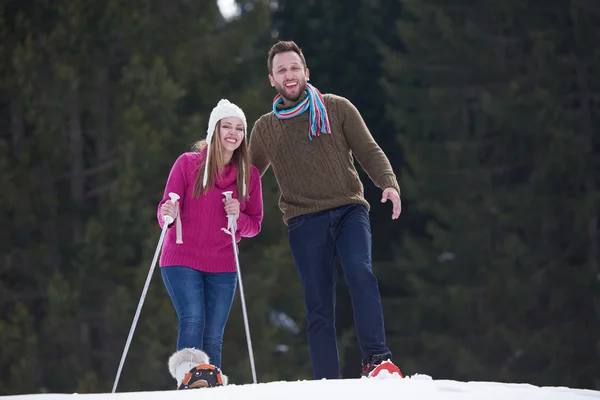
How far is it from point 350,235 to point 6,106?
45.9 feet

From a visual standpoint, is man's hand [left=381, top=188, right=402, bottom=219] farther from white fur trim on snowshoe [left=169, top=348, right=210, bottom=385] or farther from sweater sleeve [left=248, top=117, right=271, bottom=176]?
white fur trim on snowshoe [left=169, top=348, right=210, bottom=385]

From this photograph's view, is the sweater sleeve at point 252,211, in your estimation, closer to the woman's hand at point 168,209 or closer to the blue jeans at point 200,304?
the blue jeans at point 200,304

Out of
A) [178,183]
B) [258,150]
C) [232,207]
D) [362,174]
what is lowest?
[232,207]

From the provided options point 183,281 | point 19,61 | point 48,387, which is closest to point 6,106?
point 19,61

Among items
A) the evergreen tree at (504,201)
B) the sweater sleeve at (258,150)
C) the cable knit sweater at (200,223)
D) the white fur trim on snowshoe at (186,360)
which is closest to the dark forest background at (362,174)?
the evergreen tree at (504,201)

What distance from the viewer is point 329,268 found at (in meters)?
6.08

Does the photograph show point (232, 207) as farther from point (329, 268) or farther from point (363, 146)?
point (363, 146)

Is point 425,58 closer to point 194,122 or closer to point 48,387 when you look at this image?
point 194,122

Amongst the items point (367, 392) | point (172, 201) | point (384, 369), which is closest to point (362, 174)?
point (172, 201)

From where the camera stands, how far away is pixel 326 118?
6.16 meters

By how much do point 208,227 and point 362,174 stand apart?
16354 mm

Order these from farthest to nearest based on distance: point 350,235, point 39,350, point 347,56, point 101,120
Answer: point 347,56, point 101,120, point 39,350, point 350,235

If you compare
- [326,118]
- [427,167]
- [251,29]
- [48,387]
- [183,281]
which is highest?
[251,29]

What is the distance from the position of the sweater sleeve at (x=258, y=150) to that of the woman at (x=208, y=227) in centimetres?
8
